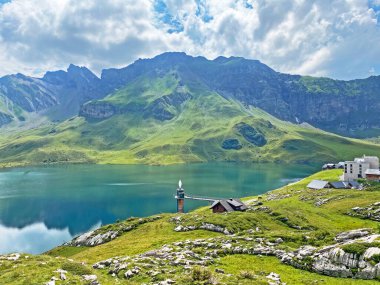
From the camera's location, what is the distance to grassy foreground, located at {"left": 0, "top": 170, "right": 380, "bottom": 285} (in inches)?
1134

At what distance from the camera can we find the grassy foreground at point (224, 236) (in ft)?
94.5

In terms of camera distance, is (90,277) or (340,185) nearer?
(90,277)

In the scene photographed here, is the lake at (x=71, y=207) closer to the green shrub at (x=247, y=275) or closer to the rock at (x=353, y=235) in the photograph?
the green shrub at (x=247, y=275)

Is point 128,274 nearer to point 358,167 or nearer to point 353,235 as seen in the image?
point 353,235

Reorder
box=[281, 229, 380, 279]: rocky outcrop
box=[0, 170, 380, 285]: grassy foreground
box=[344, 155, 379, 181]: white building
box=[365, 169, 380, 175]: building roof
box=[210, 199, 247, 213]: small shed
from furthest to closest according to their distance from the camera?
box=[344, 155, 379, 181]: white building → box=[365, 169, 380, 175]: building roof → box=[210, 199, 247, 213]: small shed → box=[281, 229, 380, 279]: rocky outcrop → box=[0, 170, 380, 285]: grassy foreground

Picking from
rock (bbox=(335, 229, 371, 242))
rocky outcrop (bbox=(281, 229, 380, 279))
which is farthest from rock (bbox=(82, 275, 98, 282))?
rock (bbox=(335, 229, 371, 242))

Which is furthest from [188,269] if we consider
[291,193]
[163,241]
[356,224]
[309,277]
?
[291,193]

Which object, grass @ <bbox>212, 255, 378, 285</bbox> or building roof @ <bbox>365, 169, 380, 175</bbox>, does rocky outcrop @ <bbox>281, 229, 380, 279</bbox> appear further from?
building roof @ <bbox>365, 169, 380, 175</bbox>

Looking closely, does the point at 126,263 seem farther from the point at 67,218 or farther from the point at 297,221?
the point at 67,218

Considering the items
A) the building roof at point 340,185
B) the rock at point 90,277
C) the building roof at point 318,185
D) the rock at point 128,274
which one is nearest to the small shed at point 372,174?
the building roof at point 340,185

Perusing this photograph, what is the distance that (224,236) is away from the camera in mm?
50031

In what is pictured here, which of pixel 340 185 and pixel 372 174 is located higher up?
pixel 372 174

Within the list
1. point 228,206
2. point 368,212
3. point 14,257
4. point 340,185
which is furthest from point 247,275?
point 340,185

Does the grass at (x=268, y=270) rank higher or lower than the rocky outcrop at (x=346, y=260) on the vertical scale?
lower
